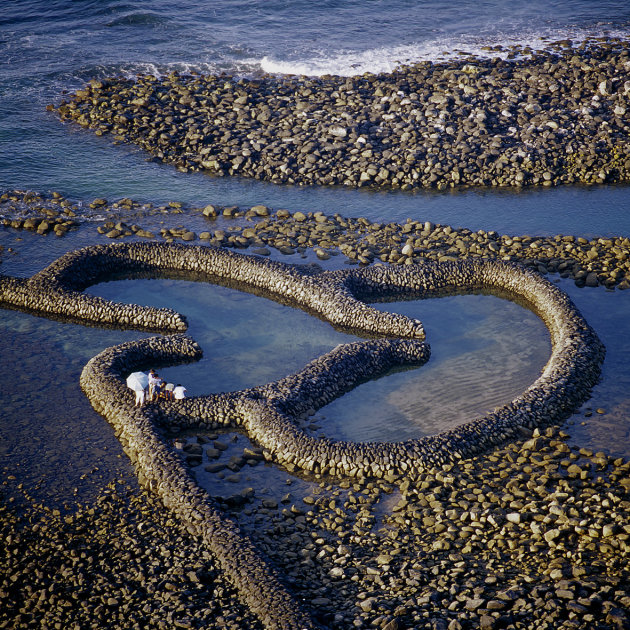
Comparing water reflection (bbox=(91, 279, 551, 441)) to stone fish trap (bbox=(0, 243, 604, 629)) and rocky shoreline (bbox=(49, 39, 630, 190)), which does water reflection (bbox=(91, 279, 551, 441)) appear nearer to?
stone fish trap (bbox=(0, 243, 604, 629))

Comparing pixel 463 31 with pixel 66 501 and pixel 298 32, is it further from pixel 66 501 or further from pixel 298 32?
pixel 66 501

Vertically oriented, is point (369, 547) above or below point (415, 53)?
below

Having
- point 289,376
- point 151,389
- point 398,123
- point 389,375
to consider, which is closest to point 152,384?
point 151,389

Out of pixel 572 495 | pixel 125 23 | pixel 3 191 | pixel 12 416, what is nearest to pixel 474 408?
pixel 572 495

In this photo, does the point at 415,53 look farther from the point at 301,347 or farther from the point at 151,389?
the point at 151,389

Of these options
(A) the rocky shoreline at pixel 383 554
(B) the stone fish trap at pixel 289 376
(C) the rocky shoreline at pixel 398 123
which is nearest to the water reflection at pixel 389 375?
(B) the stone fish trap at pixel 289 376

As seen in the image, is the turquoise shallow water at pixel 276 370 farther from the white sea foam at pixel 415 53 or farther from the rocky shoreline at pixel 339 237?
the white sea foam at pixel 415 53
